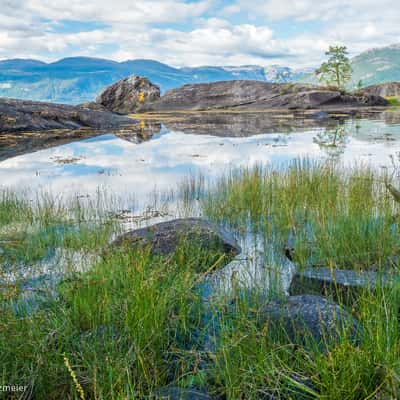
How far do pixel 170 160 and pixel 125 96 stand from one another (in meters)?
26.8

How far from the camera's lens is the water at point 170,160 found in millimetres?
6770

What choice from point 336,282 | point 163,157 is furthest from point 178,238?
point 163,157

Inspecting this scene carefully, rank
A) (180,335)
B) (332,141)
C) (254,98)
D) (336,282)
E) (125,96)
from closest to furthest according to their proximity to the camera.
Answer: (180,335) → (336,282) → (332,141) → (254,98) → (125,96)

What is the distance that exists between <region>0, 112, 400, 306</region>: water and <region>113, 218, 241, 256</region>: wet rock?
25 cm

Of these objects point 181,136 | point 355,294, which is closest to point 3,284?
point 355,294

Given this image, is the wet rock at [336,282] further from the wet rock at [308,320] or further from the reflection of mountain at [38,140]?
the reflection of mountain at [38,140]

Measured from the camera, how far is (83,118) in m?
21.7

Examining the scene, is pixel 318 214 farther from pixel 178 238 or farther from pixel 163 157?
pixel 163 157

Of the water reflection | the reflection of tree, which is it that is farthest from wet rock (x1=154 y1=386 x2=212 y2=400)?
the reflection of tree

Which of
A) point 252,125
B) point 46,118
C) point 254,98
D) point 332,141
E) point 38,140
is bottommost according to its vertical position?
point 332,141

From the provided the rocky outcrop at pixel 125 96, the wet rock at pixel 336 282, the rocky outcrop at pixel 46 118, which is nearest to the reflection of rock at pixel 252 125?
the rocky outcrop at pixel 46 118

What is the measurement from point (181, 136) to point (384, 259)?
1488 cm

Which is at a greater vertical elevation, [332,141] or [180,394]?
[332,141]

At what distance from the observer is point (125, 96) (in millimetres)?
36625
